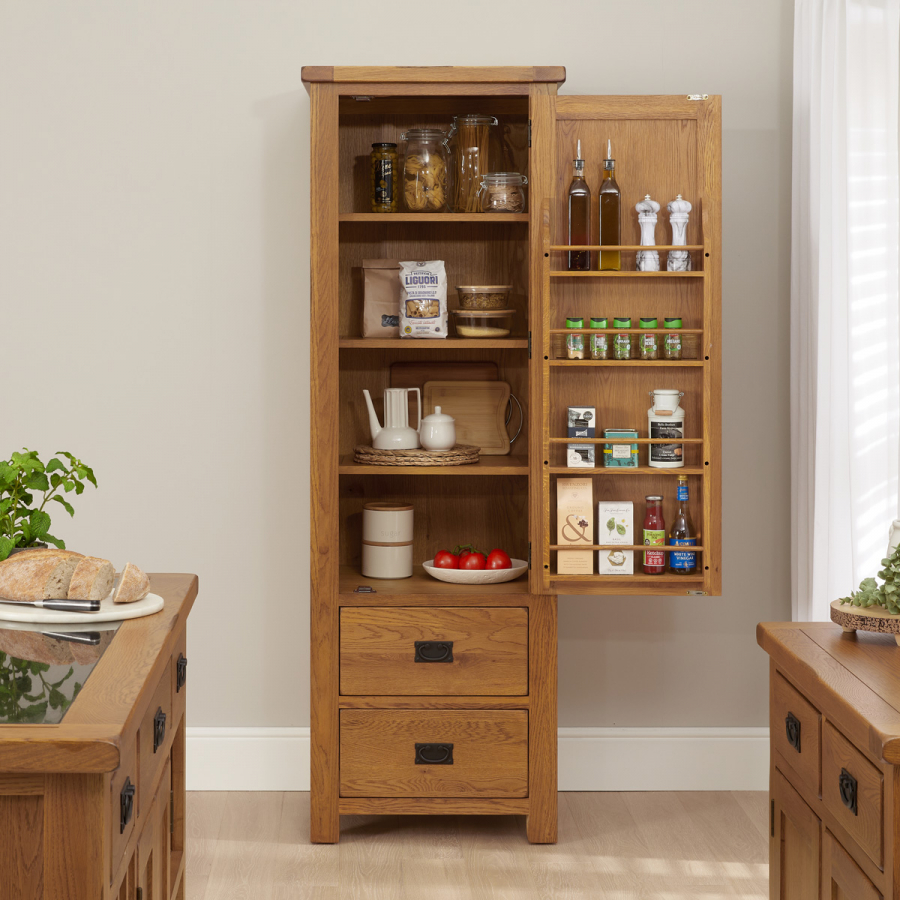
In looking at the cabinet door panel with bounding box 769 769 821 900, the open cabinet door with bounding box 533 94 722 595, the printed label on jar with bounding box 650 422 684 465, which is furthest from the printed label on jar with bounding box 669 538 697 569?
the cabinet door panel with bounding box 769 769 821 900

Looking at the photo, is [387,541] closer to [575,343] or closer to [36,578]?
[575,343]

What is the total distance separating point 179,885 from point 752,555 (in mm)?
1909

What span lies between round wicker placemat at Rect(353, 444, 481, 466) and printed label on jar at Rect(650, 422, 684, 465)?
0.50m

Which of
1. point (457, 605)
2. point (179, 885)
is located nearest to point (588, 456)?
point (457, 605)

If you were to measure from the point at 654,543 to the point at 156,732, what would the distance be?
1.45 m

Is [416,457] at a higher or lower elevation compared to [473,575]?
higher

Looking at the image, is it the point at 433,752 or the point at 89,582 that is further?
the point at 433,752

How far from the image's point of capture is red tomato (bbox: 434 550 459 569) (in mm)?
2830

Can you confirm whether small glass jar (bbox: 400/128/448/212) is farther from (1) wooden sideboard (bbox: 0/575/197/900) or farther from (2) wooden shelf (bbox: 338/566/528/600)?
(1) wooden sideboard (bbox: 0/575/197/900)

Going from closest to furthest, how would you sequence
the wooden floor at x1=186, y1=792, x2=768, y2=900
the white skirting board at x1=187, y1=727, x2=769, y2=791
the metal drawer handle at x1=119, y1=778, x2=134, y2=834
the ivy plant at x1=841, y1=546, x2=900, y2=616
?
the metal drawer handle at x1=119, y1=778, x2=134, y2=834 → the ivy plant at x1=841, y1=546, x2=900, y2=616 → the wooden floor at x1=186, y1=792, x2=768, y2=900 → the white skirting board at x1=187, y1=727, x2=769, y2=791

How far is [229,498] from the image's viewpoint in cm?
307

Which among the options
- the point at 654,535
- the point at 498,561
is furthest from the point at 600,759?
the point at 654,535

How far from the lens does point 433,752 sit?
269 cm

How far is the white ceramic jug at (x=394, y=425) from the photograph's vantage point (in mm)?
2812
